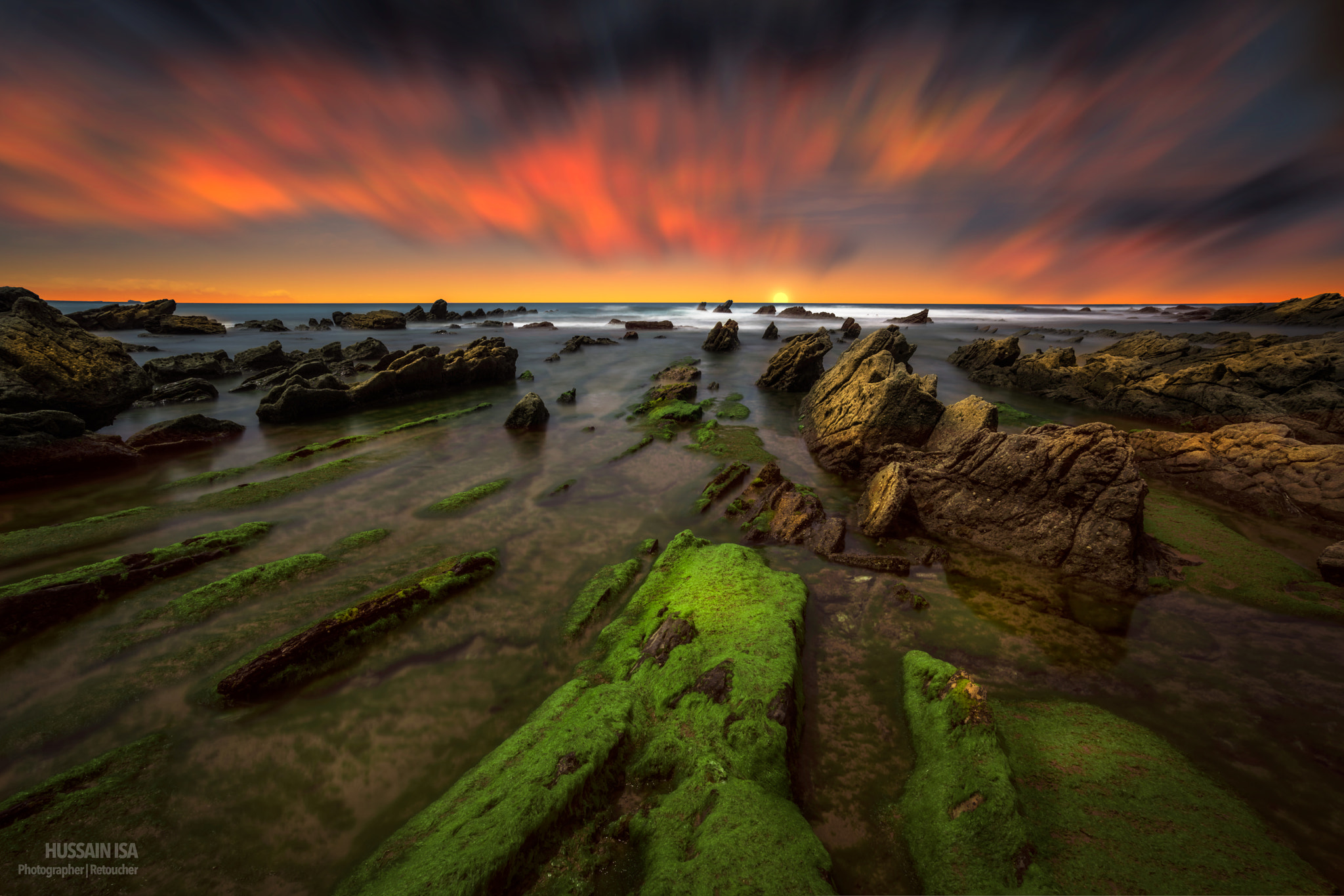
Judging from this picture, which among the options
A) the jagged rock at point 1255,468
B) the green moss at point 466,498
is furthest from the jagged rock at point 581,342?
the jagged rock at point 1255,468

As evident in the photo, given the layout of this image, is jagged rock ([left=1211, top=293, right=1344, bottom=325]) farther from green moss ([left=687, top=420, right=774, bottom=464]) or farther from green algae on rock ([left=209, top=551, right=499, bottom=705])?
green algae on rock ([left=209, top=551, right=499, bottom=705])

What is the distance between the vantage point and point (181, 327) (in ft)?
197

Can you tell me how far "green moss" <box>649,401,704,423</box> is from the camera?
18.2 m

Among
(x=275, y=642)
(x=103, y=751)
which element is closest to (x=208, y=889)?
(x=103, y=751)

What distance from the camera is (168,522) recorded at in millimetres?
8891

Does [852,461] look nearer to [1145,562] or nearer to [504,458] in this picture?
[1145,562]

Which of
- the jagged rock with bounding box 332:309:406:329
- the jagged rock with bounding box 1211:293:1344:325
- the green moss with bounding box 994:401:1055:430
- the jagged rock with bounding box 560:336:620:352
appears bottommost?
the green moss with bounding box 994:401:1055:430

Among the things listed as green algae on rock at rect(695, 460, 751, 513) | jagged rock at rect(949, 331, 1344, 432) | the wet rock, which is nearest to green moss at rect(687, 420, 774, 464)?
green algae on rock at rect(695, 460, 751, 513)

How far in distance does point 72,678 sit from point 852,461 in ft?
51.0

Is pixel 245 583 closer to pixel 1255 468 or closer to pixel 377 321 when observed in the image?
pixel 1255 468

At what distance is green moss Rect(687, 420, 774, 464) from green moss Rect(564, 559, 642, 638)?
263 inches

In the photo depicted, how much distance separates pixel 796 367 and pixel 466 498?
67.5 feet

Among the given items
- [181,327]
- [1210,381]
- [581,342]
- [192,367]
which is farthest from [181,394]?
[181,327]

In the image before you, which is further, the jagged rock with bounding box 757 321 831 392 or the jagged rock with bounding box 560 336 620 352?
the jagged rock with bounding box 560 336 620 352
